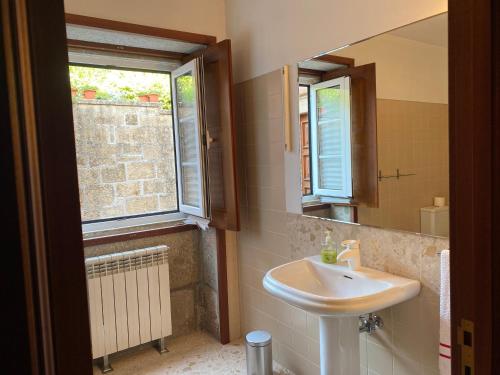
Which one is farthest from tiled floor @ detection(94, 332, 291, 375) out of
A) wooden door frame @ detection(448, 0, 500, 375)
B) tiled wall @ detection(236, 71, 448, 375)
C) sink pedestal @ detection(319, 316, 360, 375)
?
wooden door frame @ detection(448, 0, 500, 375)

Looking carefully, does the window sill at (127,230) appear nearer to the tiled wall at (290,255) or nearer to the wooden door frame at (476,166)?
the tiled wall at (290,255)

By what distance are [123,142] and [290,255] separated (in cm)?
150

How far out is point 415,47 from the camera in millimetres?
1594

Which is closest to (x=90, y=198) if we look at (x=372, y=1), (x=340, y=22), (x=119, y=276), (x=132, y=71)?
(x=119, y=276)

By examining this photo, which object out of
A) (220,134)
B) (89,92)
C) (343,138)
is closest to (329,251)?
(343,138)

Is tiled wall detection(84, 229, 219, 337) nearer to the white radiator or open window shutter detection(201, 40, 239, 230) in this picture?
the white radiator

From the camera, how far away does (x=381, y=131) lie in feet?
5.87

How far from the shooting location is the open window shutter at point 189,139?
8.63 feet

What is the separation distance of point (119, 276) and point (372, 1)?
A: 2.24 m

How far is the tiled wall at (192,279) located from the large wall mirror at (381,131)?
44.8 inches

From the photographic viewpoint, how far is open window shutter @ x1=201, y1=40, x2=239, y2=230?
248 centimetres

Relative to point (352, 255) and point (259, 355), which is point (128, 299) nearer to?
point (259, 355)

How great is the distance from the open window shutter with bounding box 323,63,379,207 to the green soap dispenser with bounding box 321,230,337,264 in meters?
0.25

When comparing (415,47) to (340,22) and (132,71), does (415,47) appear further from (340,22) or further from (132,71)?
(132,71)
